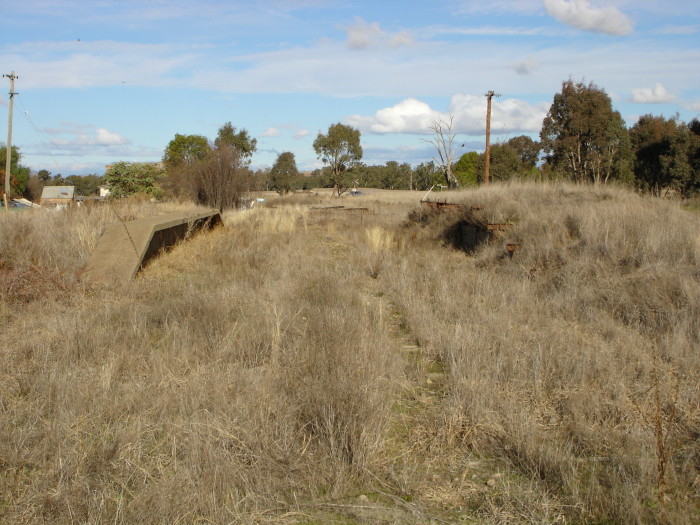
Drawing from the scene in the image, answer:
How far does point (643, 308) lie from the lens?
6914 mm

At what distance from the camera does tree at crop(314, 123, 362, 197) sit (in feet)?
207

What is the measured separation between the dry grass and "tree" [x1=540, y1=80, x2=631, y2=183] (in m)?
28.7

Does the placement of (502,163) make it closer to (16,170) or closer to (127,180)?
(127,180)

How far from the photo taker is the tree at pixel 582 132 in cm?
3559

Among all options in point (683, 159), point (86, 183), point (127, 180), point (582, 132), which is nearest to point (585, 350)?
point (127, 180)

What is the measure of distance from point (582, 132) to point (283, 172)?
165 feet

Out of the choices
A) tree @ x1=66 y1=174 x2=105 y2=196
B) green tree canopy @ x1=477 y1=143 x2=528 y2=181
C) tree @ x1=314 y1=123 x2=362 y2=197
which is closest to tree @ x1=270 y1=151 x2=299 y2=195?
tree @ x1=314 y1=123 x2=362 y2=197

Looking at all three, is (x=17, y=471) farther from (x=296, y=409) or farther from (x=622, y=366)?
(x=622, y=366)

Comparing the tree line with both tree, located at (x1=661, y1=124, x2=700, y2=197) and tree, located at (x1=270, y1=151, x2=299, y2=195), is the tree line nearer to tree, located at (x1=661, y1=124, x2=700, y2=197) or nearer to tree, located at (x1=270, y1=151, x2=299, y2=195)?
tree, located at (x1=661, y1=124, x2=700, y2=197)

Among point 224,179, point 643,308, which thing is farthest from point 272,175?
point 643,308

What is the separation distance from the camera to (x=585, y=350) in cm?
546

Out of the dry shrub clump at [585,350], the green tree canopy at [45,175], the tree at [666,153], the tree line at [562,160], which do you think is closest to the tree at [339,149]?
the tree line at [562,160]

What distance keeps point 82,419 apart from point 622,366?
14.3 feet

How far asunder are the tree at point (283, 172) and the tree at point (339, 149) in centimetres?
1620
